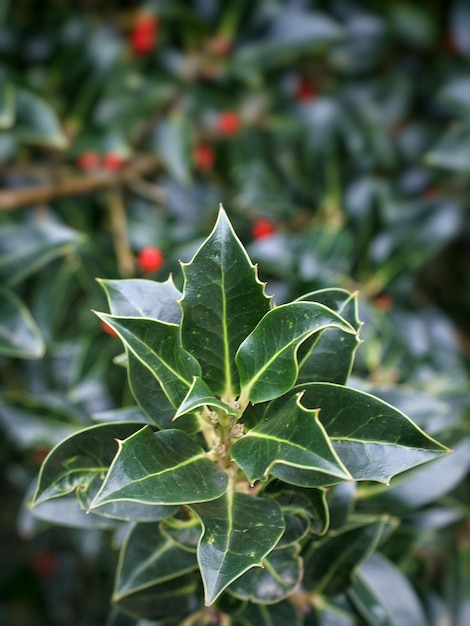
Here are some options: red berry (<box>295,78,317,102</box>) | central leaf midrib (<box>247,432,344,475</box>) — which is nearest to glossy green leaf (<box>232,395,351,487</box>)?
central leaf midrib (<box>247,432,344,475</box>)

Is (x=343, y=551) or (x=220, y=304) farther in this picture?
(x=343, y=551)

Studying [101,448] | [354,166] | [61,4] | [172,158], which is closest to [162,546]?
[101,448]

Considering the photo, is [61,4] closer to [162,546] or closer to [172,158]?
[172,158]

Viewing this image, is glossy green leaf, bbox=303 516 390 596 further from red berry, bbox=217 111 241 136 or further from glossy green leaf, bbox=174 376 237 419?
red berry, bbox=217 111 241 136

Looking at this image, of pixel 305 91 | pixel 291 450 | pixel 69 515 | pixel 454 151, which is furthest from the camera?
pixel 305 91

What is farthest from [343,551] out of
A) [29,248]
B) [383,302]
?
[29,248]

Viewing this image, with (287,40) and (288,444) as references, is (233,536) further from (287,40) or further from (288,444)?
(287,40)
